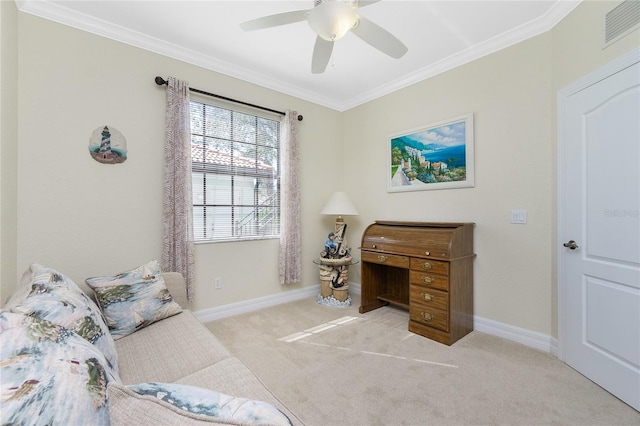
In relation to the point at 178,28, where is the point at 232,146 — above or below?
below

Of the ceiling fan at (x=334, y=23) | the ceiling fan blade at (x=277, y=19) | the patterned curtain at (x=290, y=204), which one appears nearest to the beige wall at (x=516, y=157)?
the ceiling fan at (x=334, y=23)

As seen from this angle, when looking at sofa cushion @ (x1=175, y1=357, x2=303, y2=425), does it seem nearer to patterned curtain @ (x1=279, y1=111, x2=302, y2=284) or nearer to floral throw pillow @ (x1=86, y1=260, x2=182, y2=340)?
floral throw pillow @ (x1=86, y1=260, x2=182, y2=340)

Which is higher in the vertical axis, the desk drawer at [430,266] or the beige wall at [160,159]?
the beige wall at [160,159]

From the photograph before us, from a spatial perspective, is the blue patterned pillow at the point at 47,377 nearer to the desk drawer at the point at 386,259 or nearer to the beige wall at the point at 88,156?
the beige wall at the point at 88,156

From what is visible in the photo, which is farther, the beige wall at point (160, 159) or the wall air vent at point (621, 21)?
the beige wall at point (160, 159)

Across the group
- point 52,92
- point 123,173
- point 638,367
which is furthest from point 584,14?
point 52,92

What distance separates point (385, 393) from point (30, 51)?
140 inches

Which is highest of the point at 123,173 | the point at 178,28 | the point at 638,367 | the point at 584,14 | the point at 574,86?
the point at 178,28

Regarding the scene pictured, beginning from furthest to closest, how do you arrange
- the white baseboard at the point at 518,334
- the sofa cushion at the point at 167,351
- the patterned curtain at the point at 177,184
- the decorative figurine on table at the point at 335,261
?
the decorative figurine on table at the point at 335,261
the patterned curtain at the point at 177,184
the white baseboard at the point at 518,334
the sofa cushion at the point at 167,351

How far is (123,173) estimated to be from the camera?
97.4 inches

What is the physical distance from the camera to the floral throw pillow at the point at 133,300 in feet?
5.52

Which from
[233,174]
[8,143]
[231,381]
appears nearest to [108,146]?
[8,143]

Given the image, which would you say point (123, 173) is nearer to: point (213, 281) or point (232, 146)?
point (232, 146)

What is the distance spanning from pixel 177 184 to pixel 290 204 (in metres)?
1.29
